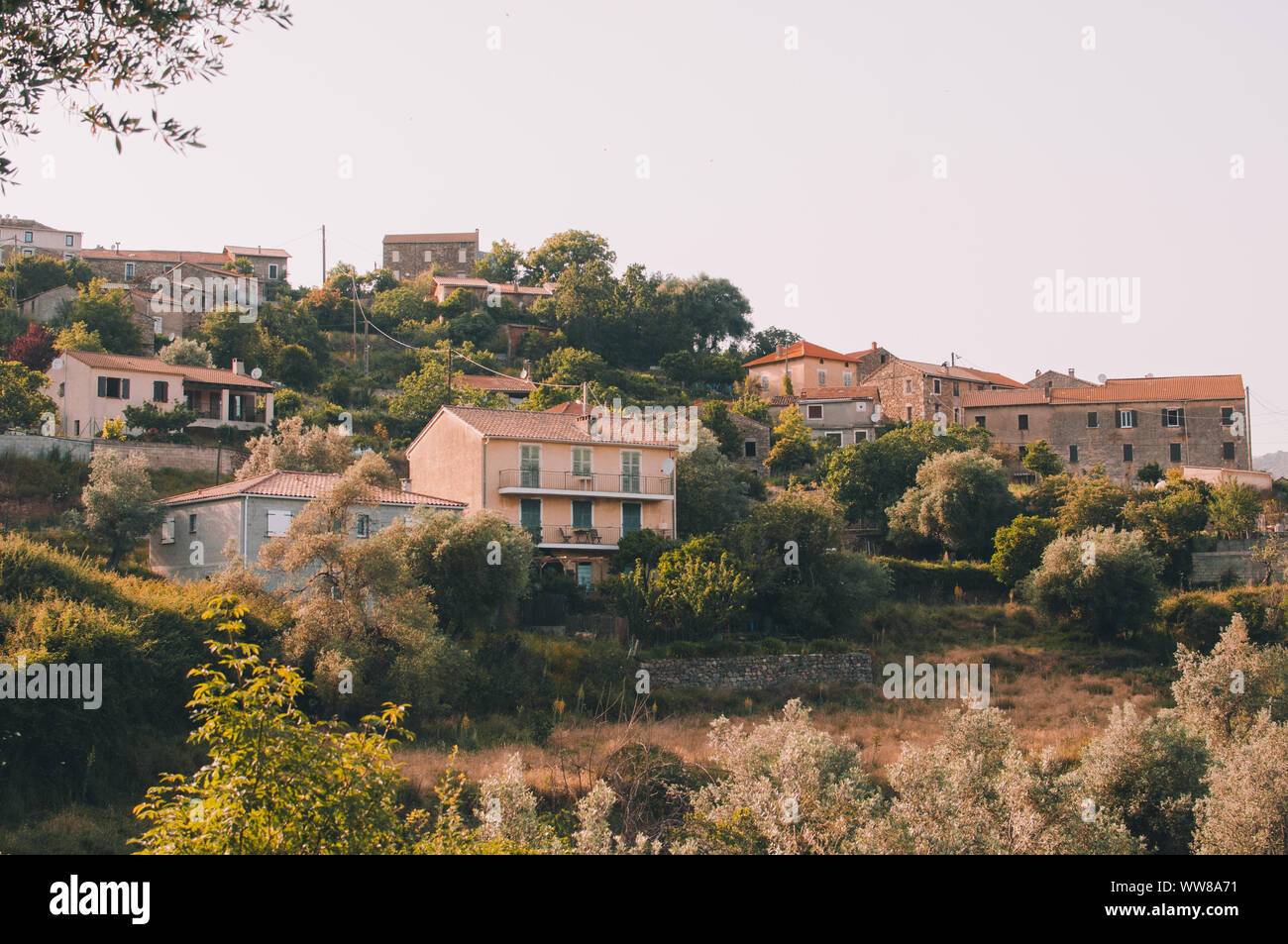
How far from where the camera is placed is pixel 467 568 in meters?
35.4

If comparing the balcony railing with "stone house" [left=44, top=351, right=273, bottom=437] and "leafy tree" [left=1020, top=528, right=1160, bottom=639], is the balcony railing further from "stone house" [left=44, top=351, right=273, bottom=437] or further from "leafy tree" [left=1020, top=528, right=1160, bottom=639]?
"stone house" [left=44, top=351, right=273, bottom=437]

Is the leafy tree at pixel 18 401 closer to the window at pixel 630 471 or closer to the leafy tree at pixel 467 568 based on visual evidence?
the leafy tree at pixel 467 568

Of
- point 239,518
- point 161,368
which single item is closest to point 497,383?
point 161,368

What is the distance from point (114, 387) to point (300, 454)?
38.9ft

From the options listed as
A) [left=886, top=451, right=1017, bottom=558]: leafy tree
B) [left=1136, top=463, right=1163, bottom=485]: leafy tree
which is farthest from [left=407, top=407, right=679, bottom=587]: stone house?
[left=1136, top=463, right=1163, bottom=485]: leafy tree

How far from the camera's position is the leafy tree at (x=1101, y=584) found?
42906mm

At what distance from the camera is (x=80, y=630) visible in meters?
26.8

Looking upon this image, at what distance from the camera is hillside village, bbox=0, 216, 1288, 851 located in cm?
3097

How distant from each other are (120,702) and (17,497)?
59.0 ft

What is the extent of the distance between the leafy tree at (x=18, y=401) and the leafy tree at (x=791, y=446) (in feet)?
108

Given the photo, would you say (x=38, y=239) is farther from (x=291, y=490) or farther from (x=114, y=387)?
(x=291, y=490)

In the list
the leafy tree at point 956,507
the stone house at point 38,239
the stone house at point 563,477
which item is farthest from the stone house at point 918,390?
the stone house at point 38,239

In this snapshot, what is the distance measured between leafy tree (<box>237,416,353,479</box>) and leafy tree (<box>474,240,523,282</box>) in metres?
53.1
